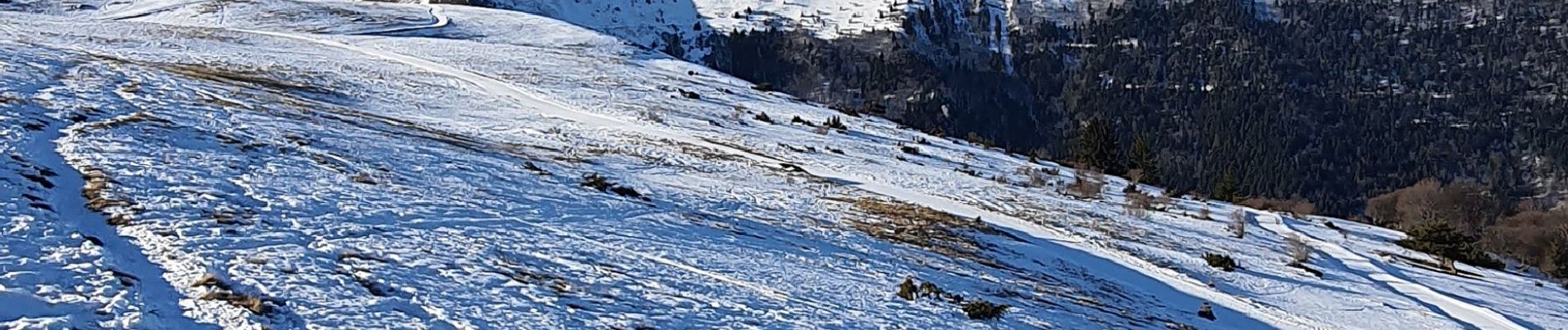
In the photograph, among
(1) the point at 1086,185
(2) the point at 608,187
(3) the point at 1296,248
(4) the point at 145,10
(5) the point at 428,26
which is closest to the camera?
(2) the point at 608,187

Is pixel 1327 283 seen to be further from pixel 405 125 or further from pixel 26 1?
pixel 26 1

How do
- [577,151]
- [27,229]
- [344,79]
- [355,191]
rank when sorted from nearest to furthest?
[27,229]
[355,191]
[577,151]
[344,79]

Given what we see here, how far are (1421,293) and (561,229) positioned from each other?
32.4 ft

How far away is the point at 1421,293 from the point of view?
44.9 feet

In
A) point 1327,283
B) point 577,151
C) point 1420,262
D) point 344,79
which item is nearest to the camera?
point 1327,283

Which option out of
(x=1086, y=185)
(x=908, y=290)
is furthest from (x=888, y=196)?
(x=908, y=290)

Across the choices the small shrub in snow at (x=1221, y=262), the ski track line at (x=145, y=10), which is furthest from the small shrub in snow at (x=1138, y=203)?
the ski track line at (x=145, y=10)

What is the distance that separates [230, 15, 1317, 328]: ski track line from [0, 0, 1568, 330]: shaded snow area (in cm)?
8

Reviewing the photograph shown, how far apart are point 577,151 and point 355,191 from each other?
607 cm

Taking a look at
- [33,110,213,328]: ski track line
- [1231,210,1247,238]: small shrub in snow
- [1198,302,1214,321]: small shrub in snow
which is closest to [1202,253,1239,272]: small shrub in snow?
[1198,302,1214,321]: small shrub in snow

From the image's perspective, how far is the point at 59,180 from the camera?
451 inches

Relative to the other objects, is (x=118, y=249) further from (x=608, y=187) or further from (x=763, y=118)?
(x=763, y=118)

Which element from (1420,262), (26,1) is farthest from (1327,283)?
(26,1)

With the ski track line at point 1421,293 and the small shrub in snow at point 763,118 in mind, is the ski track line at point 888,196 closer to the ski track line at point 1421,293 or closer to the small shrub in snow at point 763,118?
the ski track line at point 1421,293
